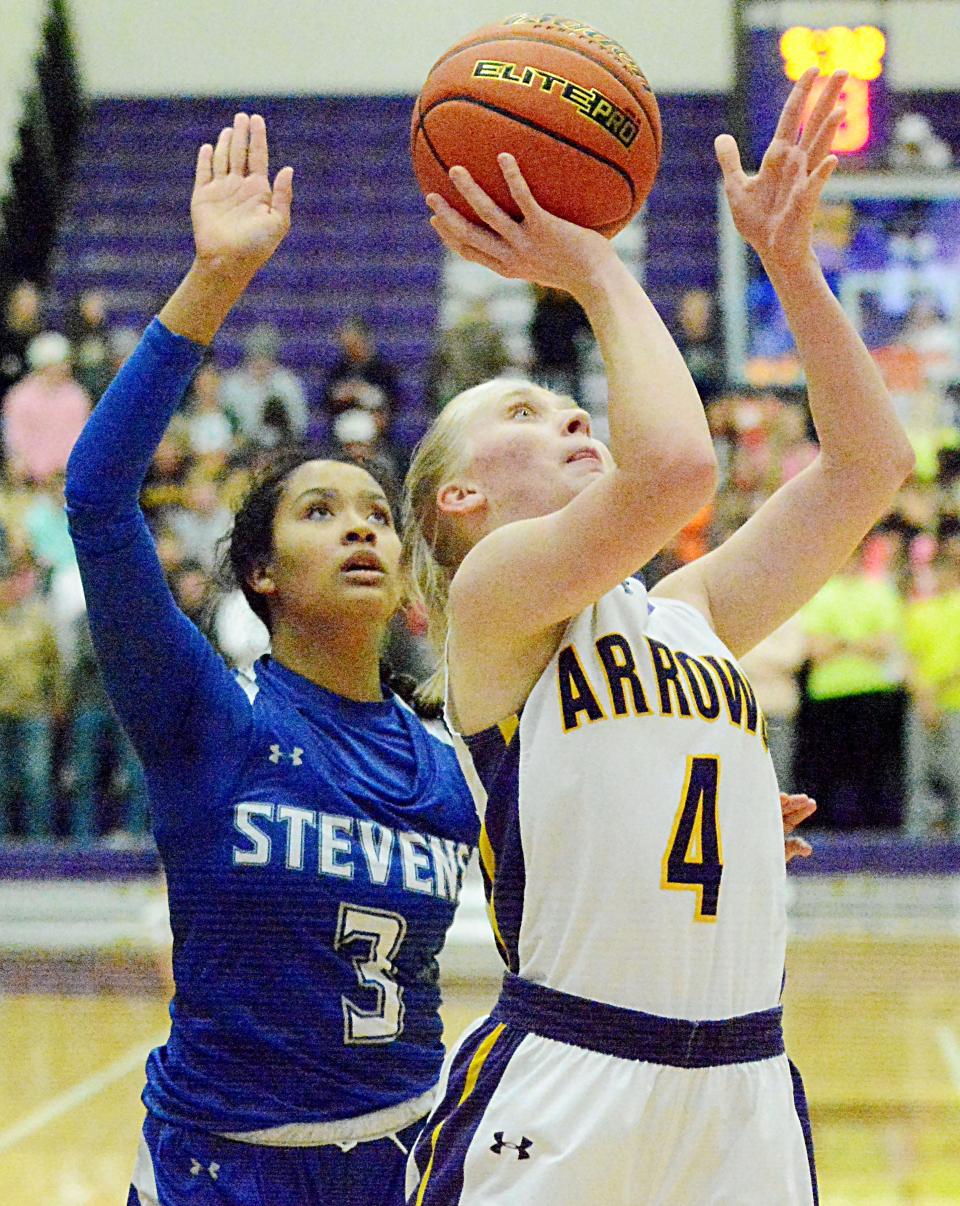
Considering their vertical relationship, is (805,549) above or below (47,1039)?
above

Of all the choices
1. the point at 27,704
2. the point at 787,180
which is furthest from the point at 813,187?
the point at 27,704

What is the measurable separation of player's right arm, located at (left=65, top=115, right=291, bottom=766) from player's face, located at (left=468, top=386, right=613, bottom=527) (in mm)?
375

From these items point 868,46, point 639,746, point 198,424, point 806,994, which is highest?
point 868,46

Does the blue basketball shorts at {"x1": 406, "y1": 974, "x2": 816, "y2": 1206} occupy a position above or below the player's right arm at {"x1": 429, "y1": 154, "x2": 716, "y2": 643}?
below

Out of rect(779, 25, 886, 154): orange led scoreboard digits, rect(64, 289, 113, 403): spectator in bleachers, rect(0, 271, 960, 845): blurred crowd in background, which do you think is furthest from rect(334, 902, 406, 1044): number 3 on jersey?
rect(779, 25, 886, 154): orange led scoreboard digits

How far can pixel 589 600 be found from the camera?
1.83 metres

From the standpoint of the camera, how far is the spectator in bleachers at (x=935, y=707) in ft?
22.0

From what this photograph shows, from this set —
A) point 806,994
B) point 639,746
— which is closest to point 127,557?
point 639,746

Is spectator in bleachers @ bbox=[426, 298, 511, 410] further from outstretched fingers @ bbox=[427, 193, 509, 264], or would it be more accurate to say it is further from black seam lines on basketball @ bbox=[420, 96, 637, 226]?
outstretched fingers @ bbox=[427, 193, 509, 264]

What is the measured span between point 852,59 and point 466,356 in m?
2.41

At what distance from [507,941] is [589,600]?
0.42 meters

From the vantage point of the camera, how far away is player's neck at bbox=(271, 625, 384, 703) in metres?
2.50

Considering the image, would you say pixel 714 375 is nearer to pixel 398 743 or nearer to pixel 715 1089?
pixel 398 743

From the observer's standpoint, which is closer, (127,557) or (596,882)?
(596,882)
